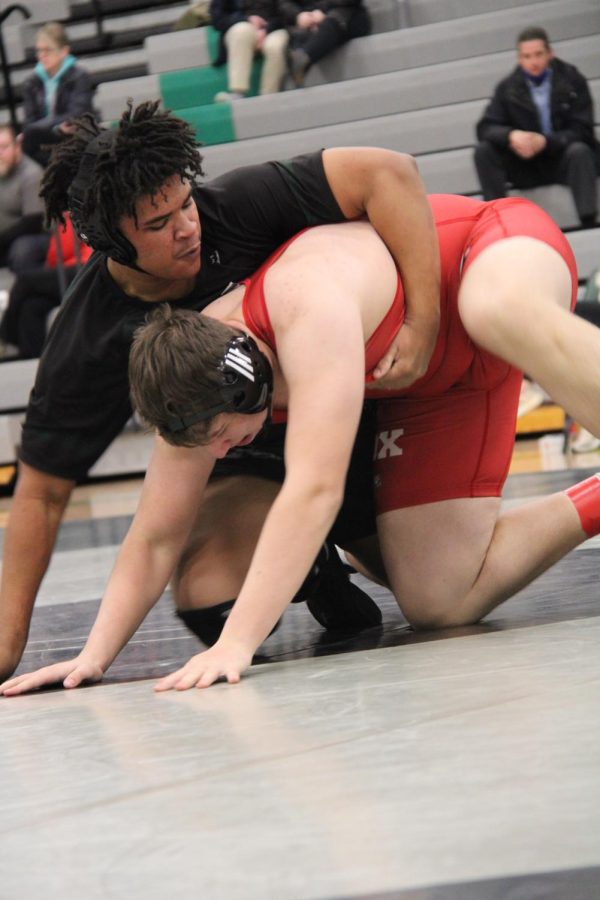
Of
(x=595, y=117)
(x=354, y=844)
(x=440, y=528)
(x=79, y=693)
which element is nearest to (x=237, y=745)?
(x=354, y=844)

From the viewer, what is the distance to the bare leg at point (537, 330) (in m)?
1.92

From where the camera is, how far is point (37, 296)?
718 centimetres

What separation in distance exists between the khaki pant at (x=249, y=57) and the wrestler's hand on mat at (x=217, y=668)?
6374 millimetres

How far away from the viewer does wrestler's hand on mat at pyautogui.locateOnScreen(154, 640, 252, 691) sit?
189cm

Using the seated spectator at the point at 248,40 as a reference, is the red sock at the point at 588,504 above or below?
below

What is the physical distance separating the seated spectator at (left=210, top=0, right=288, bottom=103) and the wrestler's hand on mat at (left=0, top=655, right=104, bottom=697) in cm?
619

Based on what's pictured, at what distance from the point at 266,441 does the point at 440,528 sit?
15.3 inches

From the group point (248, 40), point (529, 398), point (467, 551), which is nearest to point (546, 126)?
point (529, 398)

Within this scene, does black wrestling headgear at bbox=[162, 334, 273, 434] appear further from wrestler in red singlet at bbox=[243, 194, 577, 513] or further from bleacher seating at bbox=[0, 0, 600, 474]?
bleacher seating at bbox=[0, 0, 600, 474]

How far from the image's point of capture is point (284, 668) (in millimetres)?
2039

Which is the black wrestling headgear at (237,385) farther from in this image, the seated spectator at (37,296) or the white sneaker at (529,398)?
the seated spectator at (37,296)

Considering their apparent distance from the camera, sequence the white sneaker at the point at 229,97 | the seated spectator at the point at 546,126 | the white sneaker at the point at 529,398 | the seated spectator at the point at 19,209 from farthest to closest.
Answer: the white sneaker at the point at 229,97 → the seated spectator at the point at 19,209 → the seated spectator at the point at 546,126 → the white sneaker at the point at 529,398

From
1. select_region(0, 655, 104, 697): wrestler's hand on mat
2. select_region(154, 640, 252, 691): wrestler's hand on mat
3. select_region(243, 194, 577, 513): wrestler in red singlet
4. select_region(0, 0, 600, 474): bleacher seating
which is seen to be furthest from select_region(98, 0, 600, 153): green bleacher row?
select_region(154, 640, 252, 691): wrestler's hand on mat

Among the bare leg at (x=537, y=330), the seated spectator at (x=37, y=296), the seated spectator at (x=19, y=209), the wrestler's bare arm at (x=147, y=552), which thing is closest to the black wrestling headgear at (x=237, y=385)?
the wrestler's bare arm at (x=147, y=552)
